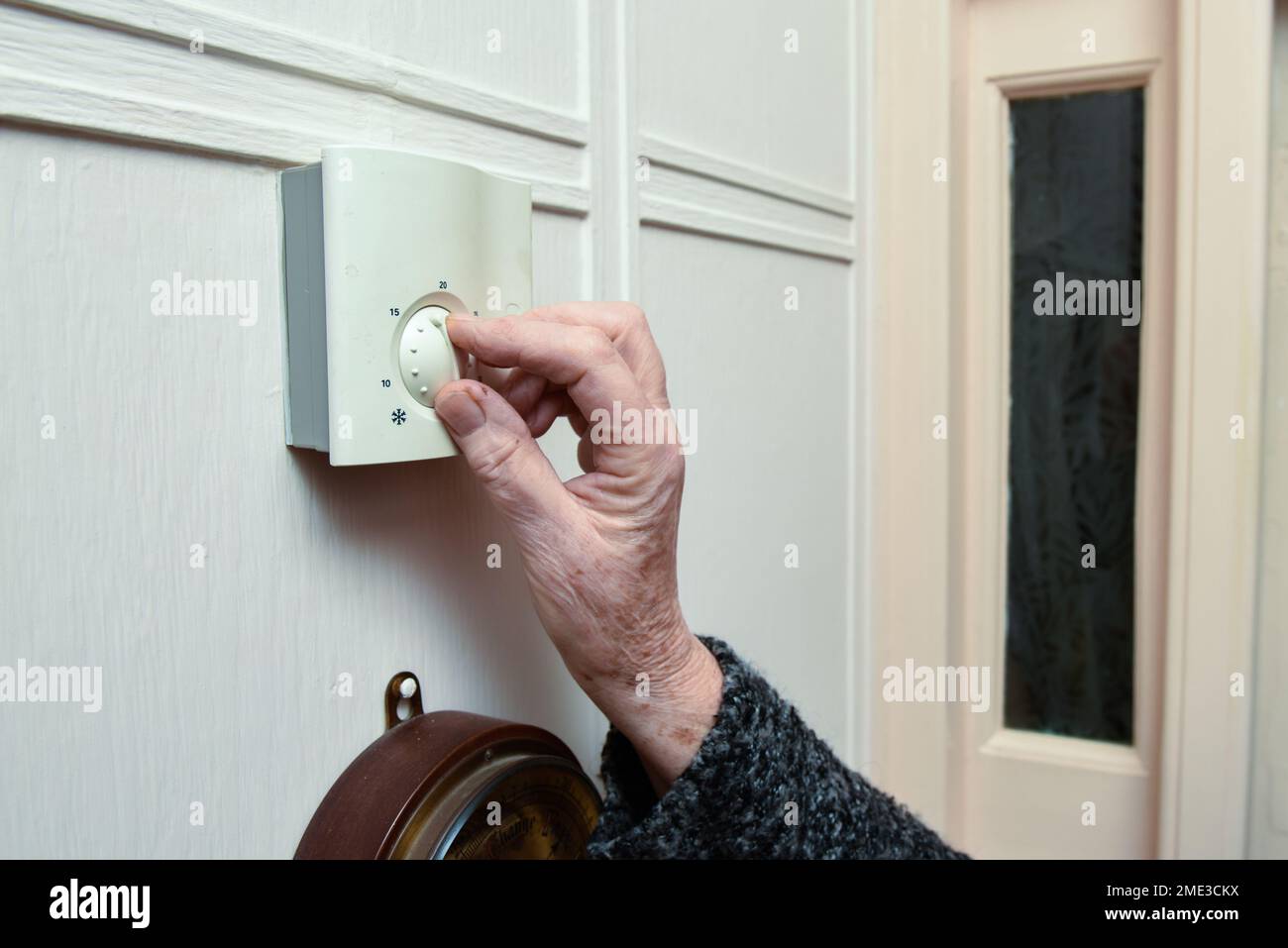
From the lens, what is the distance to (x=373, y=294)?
49 cm

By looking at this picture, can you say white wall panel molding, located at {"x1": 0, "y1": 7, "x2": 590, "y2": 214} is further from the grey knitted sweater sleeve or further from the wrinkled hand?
the grey knitted sweater sleeve

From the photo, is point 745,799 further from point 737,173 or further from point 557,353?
point 737,173

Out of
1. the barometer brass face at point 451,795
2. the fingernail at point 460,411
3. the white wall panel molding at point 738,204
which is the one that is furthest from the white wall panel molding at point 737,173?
the barometer brass face at point 451,795

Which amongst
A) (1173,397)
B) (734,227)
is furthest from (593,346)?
(1173,397)

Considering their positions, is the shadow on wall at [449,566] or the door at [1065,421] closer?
the shadow on wall at [449,566]

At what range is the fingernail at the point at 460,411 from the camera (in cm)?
51

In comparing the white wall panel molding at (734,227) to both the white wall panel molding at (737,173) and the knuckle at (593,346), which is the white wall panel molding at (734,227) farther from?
the knuckle at (593,346)

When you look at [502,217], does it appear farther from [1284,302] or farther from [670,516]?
[1284,302]

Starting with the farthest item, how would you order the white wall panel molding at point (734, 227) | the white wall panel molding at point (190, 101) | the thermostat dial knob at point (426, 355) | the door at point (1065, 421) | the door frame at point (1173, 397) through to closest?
the door at point (1065, 421), the door frame at point (1173, 397), the white wall panel molding at point (734, 227), the thermostat dial knob at point (426, 355), the white wall panel molding at point (190, 101)

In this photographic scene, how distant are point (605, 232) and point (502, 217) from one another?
0.60ft

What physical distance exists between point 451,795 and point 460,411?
20 centimetres

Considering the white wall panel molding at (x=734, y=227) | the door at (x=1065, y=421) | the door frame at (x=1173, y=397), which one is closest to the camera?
the white wall panel molding at (x=734, y=227)

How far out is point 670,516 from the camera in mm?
570

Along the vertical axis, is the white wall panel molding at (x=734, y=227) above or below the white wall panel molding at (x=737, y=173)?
below
